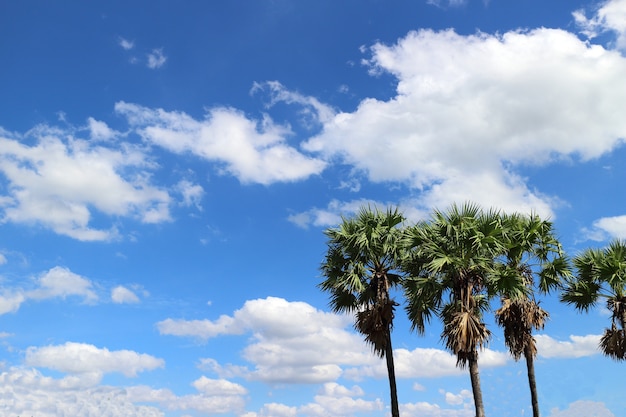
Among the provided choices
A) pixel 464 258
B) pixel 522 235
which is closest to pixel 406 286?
pixel 464 258

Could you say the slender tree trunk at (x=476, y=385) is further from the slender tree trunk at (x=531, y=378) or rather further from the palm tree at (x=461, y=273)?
the slender tree trunk at (x=531, y=378)

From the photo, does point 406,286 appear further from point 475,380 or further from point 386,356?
point 475,380

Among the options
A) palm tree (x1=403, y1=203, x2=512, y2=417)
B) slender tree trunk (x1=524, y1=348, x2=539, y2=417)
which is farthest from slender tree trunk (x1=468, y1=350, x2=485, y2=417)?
slender tree trunk (x1=524, y1=348, x2=539, y2=417)

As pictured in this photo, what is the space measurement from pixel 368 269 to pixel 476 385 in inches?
309

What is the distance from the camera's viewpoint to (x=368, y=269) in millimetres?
29812

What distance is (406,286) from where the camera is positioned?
1116 inches

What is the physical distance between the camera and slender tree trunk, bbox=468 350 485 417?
79.2 feet

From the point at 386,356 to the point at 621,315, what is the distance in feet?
37.9

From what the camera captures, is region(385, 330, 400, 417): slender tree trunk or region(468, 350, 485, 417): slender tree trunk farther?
region(385, 330, 400, 417): slender tree trunk

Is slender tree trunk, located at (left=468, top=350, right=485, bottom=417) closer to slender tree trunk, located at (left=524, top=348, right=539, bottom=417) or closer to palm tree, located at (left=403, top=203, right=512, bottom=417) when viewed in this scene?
palm tree, located at (left=403, top=203, right=512, bottom=417)

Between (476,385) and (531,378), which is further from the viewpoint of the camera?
(531,378)

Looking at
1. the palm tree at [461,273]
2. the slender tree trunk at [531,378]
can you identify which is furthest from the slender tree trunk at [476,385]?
the slender tree trunk at [531,378]

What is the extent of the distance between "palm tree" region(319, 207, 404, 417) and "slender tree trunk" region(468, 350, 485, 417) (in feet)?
15.8

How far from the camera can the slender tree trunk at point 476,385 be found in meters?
24.1
